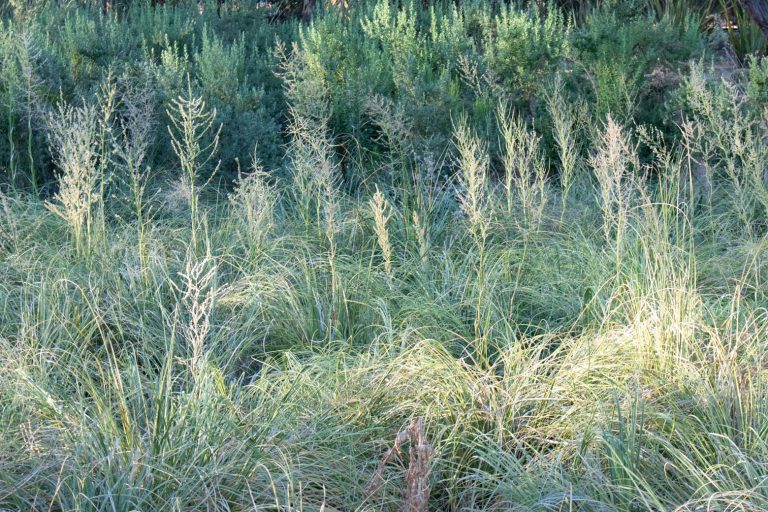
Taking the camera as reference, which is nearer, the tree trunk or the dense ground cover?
the dense ground cover

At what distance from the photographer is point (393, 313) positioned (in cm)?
416

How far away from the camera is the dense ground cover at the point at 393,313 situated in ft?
9.01

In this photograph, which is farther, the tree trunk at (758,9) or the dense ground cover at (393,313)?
the tree trunk at (758,9)

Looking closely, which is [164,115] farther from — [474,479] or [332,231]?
[474,479]

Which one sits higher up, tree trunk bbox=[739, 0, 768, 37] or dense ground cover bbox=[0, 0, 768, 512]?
tree trunk bbox=[739, 0, 768, 37]

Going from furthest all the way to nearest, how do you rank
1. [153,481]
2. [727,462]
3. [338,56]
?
1. [338,56]
2. [727,462]
3. [153,481]

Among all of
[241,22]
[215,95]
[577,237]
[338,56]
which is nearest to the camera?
[577,237]

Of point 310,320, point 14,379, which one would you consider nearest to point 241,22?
point 310,320

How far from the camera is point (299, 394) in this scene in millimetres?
3275

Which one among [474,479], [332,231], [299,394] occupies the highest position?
[332,231]

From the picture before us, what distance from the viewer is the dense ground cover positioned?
108 inches

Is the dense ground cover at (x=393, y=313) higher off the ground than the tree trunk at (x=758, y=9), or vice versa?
the tree trunk at (x=758, y=9)

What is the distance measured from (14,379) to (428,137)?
12.6ft

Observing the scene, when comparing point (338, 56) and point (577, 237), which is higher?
point (338, 56)
